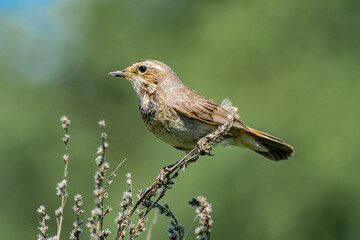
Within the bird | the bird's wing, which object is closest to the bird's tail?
the bird

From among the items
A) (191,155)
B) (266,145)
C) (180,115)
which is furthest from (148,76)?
(191,155)

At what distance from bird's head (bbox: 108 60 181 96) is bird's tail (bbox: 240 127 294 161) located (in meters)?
0.77

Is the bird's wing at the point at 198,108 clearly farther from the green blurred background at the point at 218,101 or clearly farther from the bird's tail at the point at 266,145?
the green blurred background at the point at 218,101

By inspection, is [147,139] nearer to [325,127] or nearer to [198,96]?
[325,127]

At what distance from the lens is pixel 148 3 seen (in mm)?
23703

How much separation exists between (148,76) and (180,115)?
54cm

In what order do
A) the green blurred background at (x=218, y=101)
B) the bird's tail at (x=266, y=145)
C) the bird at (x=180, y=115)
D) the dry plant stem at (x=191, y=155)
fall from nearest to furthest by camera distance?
the dry plant stem at (x=191, y=155), the bird at (x=180, y=115), the bird's tail at (x=266, y=145), the green blurred background at (x=218, y=101)

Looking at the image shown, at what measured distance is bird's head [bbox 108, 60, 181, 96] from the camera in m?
4.47

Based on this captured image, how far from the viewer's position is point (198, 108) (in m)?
4.25

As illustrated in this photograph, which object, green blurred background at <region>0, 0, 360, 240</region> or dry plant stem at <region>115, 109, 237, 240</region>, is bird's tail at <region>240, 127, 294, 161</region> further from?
green blurred background at <region>0, 0, 360, 240</region>

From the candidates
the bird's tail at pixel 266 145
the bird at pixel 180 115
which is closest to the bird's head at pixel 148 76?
the bird at pixel 180 115

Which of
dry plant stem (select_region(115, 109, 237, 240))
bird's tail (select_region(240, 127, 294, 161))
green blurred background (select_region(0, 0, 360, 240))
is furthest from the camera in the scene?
green blurred background (select_region(0, 0, 360, 240))

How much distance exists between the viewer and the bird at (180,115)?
13.7 feet

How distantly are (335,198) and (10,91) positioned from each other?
12831mm
